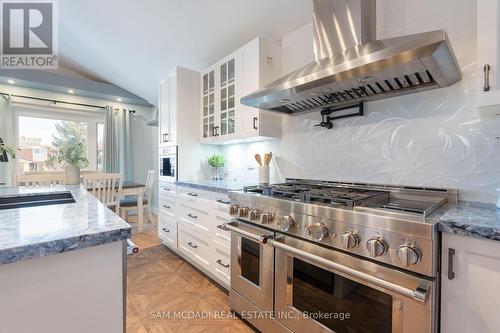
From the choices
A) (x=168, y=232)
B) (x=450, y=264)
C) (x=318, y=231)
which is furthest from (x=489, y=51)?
(x=168, y=232)

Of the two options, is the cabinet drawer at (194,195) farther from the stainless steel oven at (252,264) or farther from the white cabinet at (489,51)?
the white cabinet at (489,51)

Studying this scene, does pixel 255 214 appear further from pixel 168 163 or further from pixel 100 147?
pixel 100 147

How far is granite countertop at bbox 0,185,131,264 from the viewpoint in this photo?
1.80 feet

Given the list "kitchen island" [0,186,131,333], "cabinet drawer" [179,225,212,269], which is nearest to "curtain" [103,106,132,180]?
"cabinet drawer" [179,225,212,269]

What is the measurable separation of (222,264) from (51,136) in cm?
429

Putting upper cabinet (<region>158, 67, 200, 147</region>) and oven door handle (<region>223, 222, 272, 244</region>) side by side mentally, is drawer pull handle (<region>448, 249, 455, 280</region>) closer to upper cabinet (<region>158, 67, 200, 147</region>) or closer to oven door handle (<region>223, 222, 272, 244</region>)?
oven door handle (<region>223, 222, 272, 244</region>)

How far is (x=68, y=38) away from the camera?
3.51m

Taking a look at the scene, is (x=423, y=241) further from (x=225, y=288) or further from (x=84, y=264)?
(x=225, y=288)

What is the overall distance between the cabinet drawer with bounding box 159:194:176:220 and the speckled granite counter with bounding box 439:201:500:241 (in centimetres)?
246

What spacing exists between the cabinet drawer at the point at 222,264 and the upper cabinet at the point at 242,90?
3.41 ft

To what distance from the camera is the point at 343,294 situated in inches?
44.3

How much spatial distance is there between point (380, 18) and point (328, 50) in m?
0.43

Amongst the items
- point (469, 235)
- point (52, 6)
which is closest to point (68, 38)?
point (52, 6)

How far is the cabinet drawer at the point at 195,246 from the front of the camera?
2.15 meters
